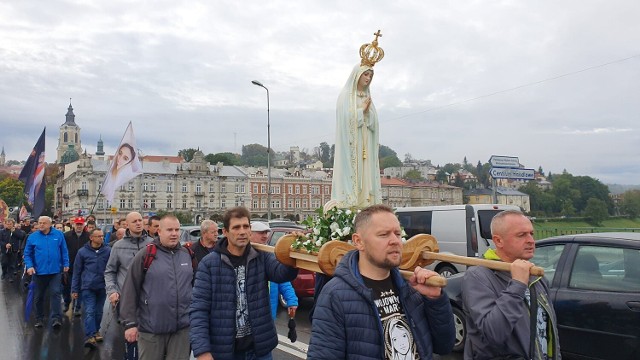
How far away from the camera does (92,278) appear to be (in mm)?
7996

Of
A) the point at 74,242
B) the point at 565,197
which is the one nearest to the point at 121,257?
the point at 74,242

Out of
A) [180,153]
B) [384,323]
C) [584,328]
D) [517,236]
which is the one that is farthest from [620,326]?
[180,153]

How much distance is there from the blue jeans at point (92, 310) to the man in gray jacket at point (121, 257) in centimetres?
193

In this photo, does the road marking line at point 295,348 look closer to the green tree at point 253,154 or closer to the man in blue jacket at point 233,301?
the man in blue jacket at point 233,301

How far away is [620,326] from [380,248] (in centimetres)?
362

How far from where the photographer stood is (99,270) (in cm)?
810

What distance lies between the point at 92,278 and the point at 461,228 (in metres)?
9.08

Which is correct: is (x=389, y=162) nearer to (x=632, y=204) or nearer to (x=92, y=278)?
(x=632, y=204)

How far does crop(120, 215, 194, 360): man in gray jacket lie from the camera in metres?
4.50

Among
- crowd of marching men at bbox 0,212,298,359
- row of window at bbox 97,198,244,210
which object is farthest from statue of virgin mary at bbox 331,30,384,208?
row of window at bbox 97,198,244,210

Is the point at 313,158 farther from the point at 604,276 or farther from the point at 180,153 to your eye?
the point at 604,276

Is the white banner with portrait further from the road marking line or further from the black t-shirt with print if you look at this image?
the black t-shirt with print

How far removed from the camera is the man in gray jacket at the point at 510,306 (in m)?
2.41

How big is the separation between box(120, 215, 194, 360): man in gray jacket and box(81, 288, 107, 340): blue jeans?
3.64 metres
